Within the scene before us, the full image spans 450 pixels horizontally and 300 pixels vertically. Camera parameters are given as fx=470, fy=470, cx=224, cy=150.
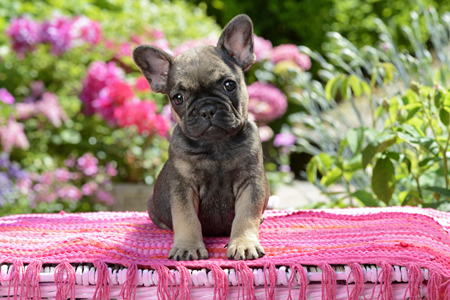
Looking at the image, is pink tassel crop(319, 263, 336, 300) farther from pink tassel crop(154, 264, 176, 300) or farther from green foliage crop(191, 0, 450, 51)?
green foliage crop(191, 0, 450, 51)

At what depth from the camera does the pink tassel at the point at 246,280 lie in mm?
1815

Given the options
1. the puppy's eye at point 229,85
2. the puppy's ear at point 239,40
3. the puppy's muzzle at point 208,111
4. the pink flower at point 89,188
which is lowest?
the pink flower at point 89,188

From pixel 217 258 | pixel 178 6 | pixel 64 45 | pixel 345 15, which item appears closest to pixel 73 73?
pixel 64 45

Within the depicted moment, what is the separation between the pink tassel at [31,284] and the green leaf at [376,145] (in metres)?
1.80

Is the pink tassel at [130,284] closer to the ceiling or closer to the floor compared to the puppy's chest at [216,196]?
closer to the floor

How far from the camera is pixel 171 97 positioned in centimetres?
220

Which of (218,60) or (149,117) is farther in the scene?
(149,117)

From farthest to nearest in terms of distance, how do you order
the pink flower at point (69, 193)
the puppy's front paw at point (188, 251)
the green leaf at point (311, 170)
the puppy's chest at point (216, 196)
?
the pink flower at point (69, 193) → the green leaf at point (311, 170) → the puppy's chest at point (216, 196) → the puppy's front paw at point (188, 251)

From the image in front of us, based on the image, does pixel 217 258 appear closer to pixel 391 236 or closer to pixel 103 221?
pixel 391 236

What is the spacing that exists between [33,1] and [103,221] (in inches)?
233

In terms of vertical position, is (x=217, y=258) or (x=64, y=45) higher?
(x=64, y=45)

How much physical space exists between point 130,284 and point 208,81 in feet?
3.02

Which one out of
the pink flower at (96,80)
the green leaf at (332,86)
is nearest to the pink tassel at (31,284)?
the green leaf at (332,86)

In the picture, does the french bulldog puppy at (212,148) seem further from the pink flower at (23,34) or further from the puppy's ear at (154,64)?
the pink flower at (23,34)
